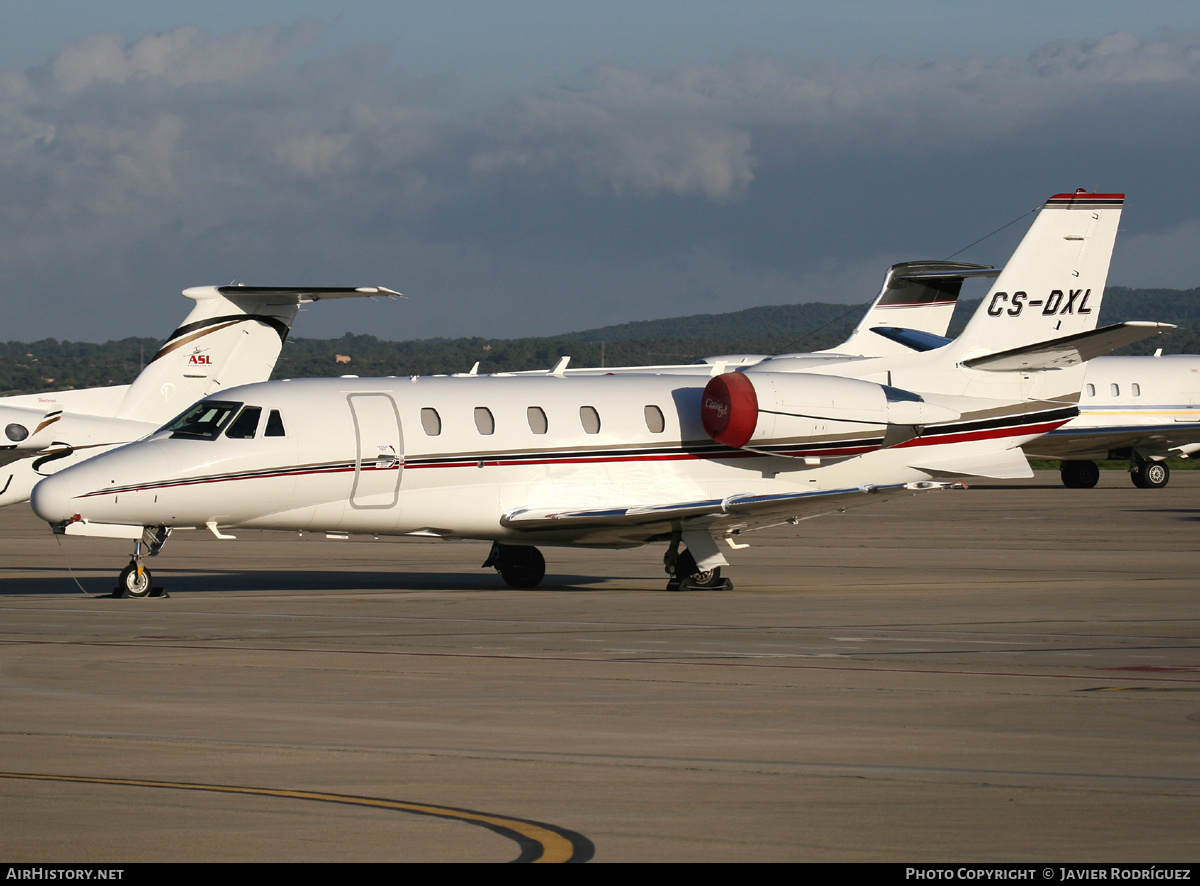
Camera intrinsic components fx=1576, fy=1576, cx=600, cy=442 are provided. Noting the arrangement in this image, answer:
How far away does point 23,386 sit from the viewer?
168 metres

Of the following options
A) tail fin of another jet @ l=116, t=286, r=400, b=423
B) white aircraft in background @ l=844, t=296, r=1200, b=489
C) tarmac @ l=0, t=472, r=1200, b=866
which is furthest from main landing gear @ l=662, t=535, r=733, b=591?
white aircraft in background @ l=844, t=296, r=1200, b=489

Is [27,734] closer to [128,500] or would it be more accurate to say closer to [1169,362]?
[128,500]

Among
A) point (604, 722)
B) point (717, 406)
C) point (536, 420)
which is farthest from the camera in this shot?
point (717, 406)

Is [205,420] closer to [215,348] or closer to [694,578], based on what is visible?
[694,578]

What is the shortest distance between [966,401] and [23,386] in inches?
6187

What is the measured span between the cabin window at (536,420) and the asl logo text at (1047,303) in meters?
8.05

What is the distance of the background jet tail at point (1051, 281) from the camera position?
26344 mm

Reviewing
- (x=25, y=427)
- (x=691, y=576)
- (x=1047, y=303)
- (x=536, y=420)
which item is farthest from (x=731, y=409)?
(x=25, y=427)

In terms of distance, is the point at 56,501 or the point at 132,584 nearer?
the point at 56,501

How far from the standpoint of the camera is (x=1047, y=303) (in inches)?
1045

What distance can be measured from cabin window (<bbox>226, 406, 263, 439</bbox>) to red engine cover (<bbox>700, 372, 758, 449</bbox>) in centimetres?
678

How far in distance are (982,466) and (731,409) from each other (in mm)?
4663

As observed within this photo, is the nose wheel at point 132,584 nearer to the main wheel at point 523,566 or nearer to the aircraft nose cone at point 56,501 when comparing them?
the aircraft nose cone at point 56,501

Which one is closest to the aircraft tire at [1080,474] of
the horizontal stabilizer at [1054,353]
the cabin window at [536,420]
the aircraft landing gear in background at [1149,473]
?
the aircraft landing gear in background at [1149,473]
